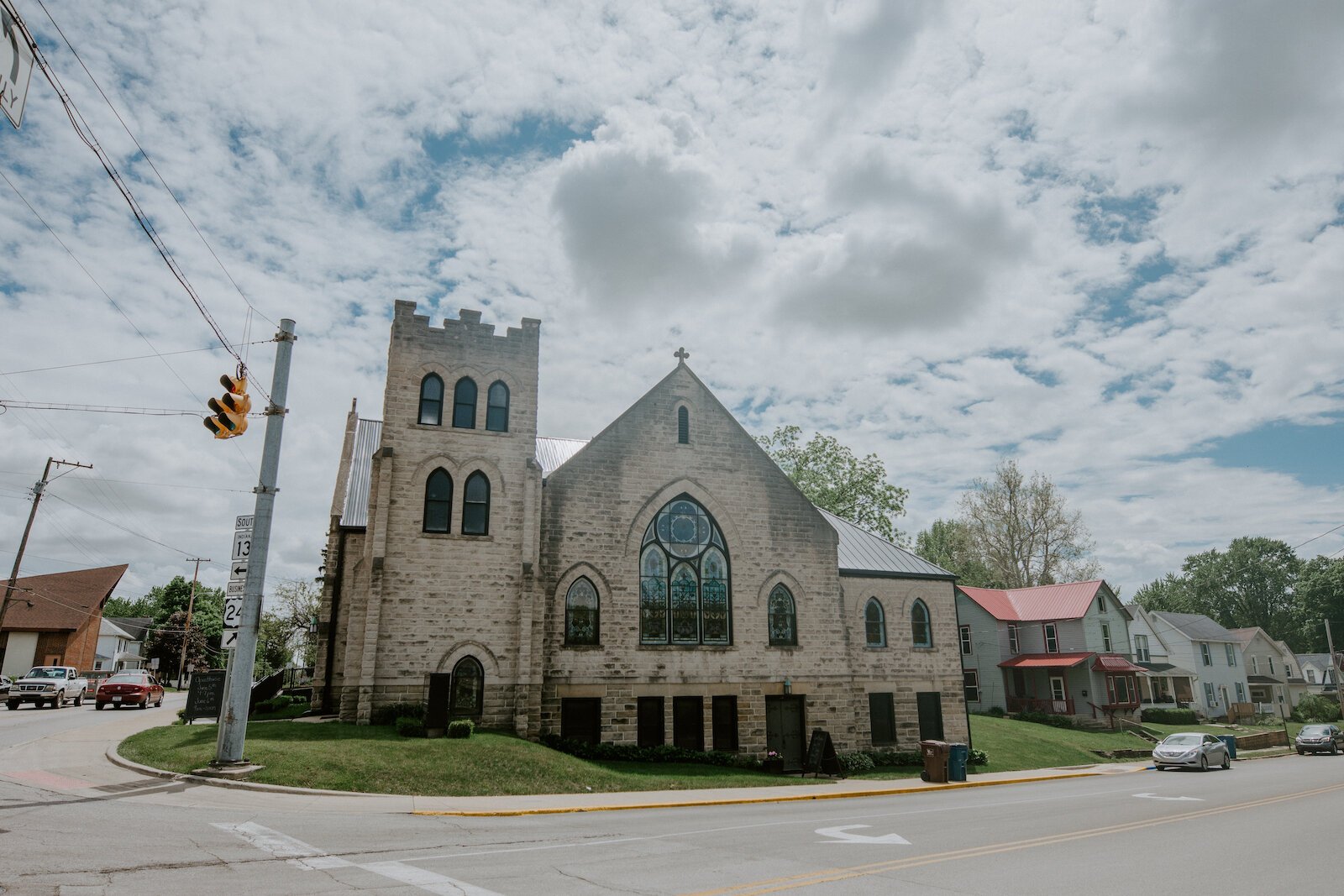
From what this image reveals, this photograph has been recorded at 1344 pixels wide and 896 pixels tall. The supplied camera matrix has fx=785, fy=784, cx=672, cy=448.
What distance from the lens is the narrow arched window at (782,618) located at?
2564 cm

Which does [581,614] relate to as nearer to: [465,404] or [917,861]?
[465,404]

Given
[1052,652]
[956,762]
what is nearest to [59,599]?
[956,762]

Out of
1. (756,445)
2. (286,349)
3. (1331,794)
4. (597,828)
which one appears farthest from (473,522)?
(1331,794)

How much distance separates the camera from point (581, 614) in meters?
23.4

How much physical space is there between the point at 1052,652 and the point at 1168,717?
9011mm

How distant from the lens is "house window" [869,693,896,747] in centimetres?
2683

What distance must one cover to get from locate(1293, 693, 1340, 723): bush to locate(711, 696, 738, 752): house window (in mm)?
62174

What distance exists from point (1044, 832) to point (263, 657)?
2793 inches

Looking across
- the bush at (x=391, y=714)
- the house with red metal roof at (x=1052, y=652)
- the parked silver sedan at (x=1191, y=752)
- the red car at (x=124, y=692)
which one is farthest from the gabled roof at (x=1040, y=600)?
the red car at (x=124, y=692)

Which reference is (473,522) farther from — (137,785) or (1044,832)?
(1044,832)

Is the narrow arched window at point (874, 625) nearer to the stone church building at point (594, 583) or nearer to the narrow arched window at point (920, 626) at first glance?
the stone church building at point (594, 583)

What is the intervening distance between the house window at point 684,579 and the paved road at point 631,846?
7.85 metres

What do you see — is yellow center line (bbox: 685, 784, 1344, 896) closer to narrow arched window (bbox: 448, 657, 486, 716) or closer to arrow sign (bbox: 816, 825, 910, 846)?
arrow sign (bbox: 816, 825, 910, 846)

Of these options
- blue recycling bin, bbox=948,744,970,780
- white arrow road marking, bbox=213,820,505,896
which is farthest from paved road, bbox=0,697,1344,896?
blue recycling bin, bbox=948,744,970,780
